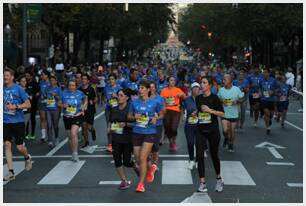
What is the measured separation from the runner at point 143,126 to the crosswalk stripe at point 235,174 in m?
1.42

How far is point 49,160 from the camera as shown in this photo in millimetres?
12523

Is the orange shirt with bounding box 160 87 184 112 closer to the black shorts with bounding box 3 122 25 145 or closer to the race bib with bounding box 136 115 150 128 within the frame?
the black shorts with bounding box 3 122 25 145

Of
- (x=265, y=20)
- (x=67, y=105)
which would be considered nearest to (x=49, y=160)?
(x=67, y=105)

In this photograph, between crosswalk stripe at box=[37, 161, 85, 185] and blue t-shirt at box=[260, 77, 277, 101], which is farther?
blue t-shirt at box=[260, 77, 277, 101]

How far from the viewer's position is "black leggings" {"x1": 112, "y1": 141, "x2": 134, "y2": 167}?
940 cm

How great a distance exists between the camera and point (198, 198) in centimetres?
852

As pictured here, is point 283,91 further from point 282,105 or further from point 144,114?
point 144,114

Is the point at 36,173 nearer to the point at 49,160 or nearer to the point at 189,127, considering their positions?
the point at 49,160

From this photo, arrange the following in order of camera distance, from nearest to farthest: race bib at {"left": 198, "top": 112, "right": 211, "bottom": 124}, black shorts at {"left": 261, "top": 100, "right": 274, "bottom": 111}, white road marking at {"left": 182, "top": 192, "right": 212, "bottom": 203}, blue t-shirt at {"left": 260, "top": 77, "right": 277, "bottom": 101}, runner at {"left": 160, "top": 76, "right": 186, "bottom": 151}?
white road marking at {"left": 182, "top": 192, "right": 212, "bottom": 203}
race bib at {"left": 198, "top": 112, "right": 211, "bottom": 124}
runner at {"left": 160, "top": 76, "right": 186, "bottom": 151}
black shorts at {"left": 261, "top": 100, "right": 274, "bottom": 111}
blue t-shirt at {"left": 260, "top": 77, "right": 277, "bottom": 101}

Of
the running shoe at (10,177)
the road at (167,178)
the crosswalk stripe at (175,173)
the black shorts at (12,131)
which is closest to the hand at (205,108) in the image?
the road at (167,178)

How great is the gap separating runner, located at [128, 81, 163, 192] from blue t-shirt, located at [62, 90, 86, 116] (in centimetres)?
316

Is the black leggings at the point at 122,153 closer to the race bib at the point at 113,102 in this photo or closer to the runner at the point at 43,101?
the race bib at the point at 113,102

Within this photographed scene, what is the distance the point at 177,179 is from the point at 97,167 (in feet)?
6.11

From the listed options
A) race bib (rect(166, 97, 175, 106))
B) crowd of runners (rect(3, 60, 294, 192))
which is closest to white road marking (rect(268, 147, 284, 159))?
crowd of runners (rect(3, 60, 294, 192))
